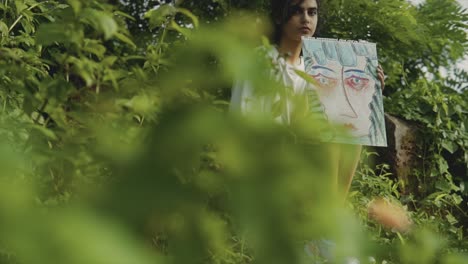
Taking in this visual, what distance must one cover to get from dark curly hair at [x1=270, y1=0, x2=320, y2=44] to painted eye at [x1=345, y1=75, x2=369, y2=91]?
0.41 meters

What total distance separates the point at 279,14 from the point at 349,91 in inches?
21.1

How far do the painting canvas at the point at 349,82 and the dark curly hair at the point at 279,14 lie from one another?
0.27m

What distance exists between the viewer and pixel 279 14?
2.81m

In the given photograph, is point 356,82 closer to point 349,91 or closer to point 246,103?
point 349,91

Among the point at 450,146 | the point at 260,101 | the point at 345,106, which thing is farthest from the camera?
the point at 450,146

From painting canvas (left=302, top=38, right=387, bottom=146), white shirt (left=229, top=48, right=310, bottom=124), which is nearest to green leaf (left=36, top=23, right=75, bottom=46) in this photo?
white shirt (left=229, top=48, right=310, bottom=124)

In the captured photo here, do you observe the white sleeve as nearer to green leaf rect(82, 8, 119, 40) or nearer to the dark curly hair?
green leaf rect(82, 8, 119, 40)

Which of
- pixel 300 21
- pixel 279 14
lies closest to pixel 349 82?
pixel 300 21

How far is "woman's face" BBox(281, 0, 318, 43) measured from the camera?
2703 millimetres

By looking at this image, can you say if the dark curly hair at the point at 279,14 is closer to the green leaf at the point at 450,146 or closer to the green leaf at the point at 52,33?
the green leaf at the point at 52,33

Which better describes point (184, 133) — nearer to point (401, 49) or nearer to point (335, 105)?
point (335, 105)

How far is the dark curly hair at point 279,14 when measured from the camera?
2760mm

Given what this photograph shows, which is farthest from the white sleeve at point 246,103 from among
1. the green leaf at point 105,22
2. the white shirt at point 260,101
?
the green leaf at point 105,22

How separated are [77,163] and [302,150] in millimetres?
370
